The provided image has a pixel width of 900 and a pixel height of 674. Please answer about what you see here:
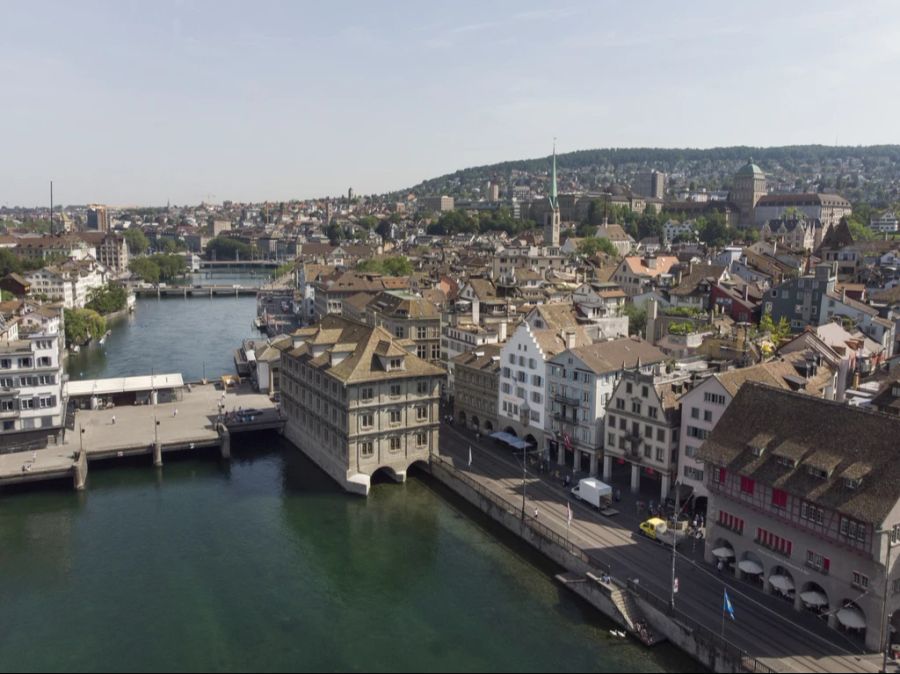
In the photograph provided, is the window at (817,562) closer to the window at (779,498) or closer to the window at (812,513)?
the window at (812,513)

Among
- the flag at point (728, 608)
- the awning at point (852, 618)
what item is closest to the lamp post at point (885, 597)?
the awning at point (852, 618)

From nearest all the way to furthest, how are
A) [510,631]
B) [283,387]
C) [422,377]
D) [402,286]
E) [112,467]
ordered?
1. [510,631]
2. [422,377]
3. [112,467]
4. [283,387]
5. [402,286]

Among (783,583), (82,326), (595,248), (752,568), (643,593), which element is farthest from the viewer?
(595,248)

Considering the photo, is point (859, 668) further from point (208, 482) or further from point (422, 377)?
point (208, 482)

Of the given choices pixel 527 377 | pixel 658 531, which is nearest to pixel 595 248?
pixel 527 377

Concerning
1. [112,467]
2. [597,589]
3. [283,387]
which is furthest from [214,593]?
[283,387]

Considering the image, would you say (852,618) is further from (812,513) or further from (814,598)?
(812,513)
